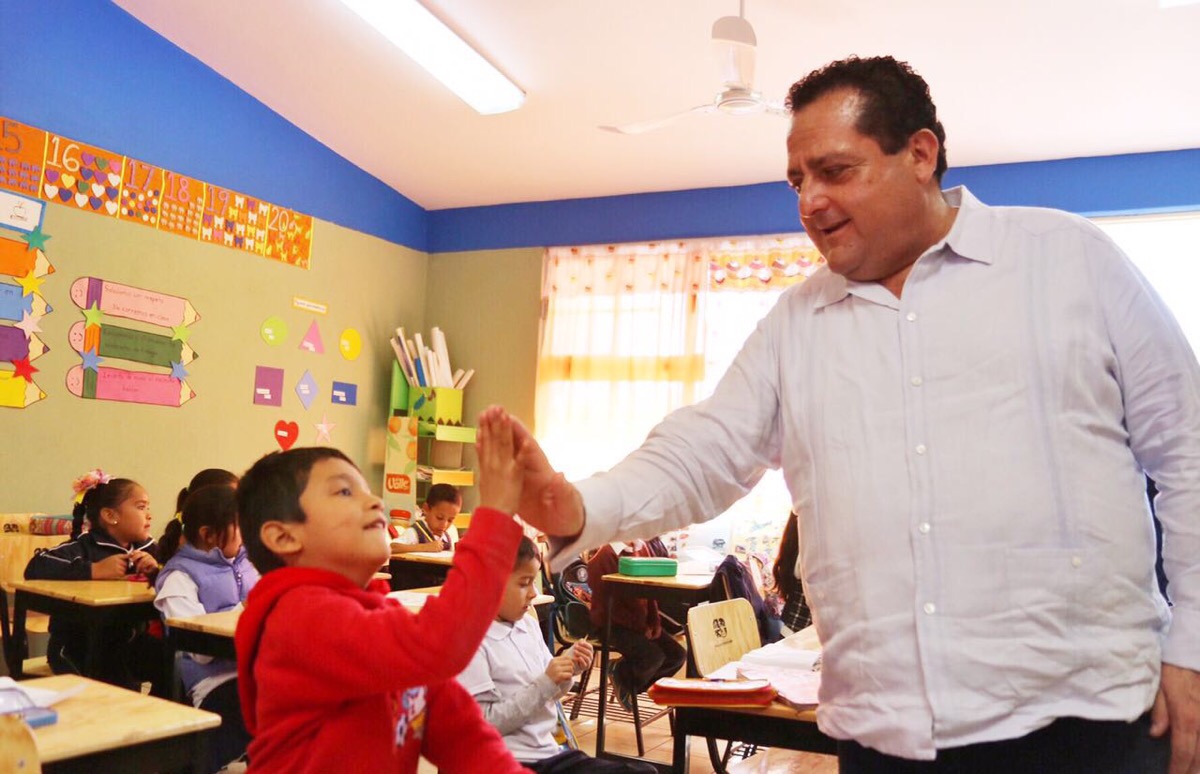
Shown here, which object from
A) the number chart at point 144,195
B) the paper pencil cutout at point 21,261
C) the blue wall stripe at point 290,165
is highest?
the blue wall stripe at point 290,165

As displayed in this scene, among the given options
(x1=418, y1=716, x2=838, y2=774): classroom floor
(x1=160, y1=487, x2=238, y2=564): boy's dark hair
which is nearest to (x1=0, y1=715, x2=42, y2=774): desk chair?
(x1=160, y1=487, x2=238, y2=564): boy's dark hair

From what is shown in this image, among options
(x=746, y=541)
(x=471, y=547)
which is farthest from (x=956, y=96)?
(x=471, y=547)

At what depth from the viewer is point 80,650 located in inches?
145

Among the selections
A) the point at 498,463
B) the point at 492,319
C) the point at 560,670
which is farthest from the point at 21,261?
the point at 498,463

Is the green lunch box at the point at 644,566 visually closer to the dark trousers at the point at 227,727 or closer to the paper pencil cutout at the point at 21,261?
the dark trousers at the point at 227,727

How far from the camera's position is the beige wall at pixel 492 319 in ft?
24.2

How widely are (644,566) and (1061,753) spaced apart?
12.2 ft

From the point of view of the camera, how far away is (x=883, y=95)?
1.29 meters

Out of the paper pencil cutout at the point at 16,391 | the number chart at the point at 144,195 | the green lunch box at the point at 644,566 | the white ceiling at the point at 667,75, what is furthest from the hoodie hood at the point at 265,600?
the number chart at the point at 144,195

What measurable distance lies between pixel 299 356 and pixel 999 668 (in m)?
6.00

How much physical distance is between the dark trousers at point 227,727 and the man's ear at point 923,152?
108 inches

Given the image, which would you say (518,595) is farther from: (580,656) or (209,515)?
(209,515)

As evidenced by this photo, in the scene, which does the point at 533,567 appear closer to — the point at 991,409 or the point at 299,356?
the point at 991,409

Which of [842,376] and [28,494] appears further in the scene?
[28,494]
